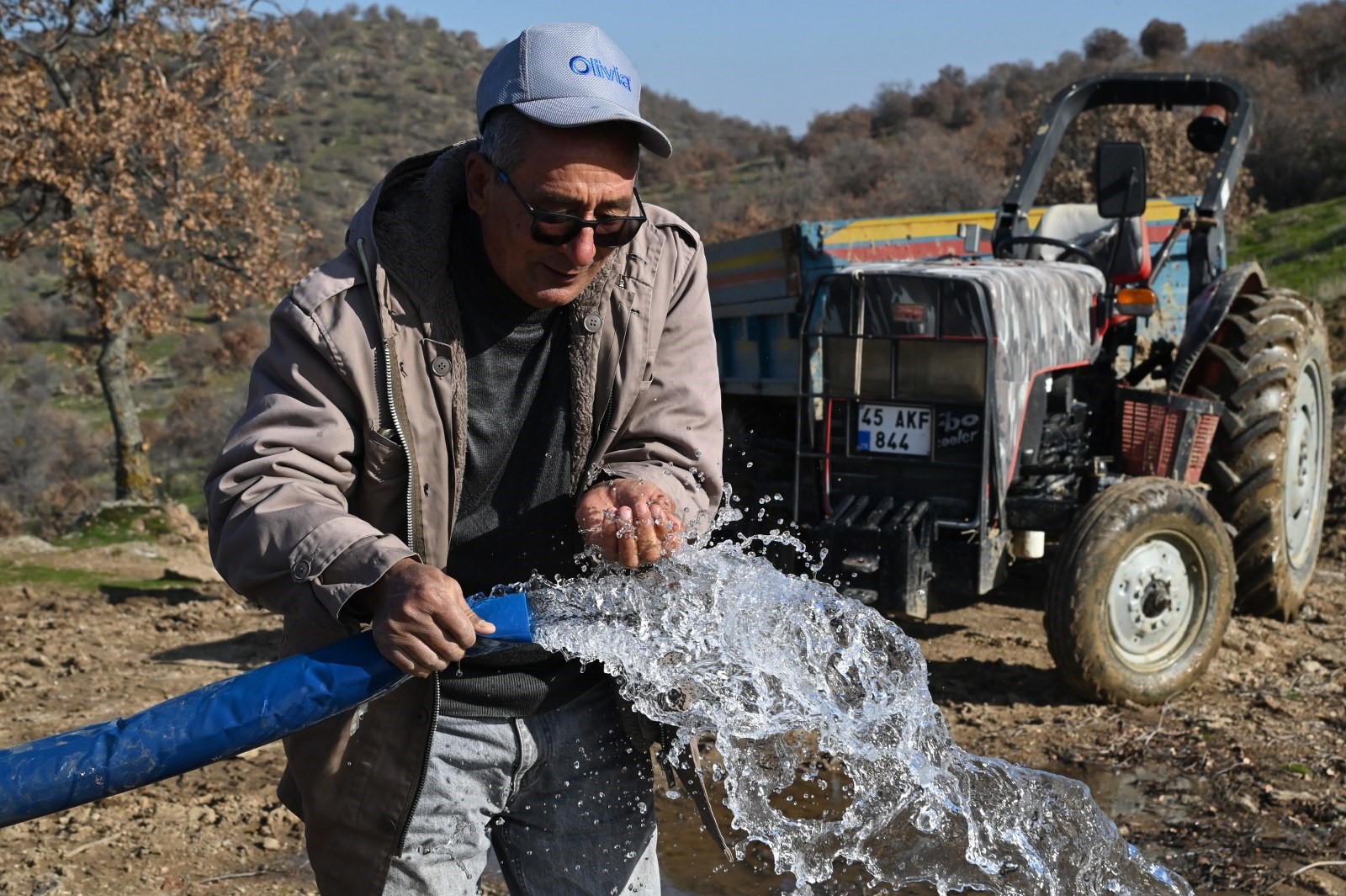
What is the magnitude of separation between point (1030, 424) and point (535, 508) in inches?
160

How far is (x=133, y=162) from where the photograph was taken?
518 inches

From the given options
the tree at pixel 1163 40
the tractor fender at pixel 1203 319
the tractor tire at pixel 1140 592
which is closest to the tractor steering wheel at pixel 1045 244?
the tractor fender at pixel 1203 319

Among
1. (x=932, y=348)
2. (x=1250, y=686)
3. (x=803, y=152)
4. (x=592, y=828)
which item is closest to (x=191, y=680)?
(x=932, y=348)

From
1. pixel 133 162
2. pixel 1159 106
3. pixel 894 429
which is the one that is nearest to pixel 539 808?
pixel 894 429

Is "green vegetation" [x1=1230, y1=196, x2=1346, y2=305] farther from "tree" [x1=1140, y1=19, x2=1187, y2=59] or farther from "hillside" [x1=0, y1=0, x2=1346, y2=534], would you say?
"tree" [x1=1140, y1=19, x2=1187, y2=59]

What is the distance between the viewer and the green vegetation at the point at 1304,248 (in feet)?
46.8

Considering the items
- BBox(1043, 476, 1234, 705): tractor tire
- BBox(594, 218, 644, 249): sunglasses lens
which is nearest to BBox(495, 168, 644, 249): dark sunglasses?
BBox(594, 218, 644, 249): sunglasses lens

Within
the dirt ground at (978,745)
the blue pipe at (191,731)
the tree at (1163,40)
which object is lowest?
the dirt ground at (978,745)

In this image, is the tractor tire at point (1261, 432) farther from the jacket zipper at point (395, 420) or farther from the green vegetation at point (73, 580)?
the green vegetation at point (73, 580)

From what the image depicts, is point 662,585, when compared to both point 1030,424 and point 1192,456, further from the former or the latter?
point 1192,456

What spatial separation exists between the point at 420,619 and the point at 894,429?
14.1 ft

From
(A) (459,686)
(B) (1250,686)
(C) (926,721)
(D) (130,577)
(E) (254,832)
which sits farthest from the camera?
(D) (130,577)

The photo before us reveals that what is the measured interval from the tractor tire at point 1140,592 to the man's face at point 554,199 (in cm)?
360

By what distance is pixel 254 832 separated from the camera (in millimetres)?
4742
